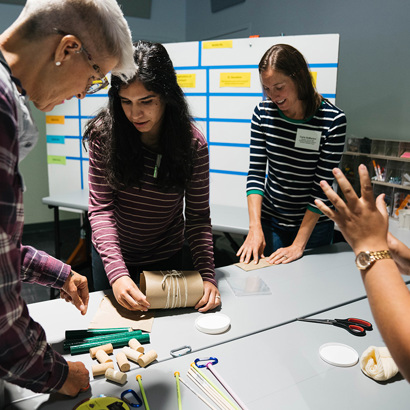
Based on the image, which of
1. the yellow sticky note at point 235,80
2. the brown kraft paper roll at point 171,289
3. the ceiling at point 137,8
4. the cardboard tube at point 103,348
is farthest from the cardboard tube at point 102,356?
the ceiling at point 137,8

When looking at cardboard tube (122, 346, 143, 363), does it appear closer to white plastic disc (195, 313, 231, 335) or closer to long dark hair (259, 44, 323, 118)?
white plastic disc (195, 313, 231, 335)

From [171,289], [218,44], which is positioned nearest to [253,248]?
[171,289]

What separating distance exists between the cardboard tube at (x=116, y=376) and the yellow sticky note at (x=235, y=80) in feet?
7.59

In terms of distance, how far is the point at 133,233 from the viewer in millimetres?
1423

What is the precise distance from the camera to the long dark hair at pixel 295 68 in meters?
1.64

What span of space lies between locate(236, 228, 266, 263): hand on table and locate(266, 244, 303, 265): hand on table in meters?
0.06

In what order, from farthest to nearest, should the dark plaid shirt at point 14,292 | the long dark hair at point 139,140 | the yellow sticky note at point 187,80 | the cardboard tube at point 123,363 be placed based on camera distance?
1. the yellow sticky note at point 187,80
2. the long dark hair at point 139,140
3. the cardboard tube at point 123,363
4. the dark plaid shirt at point 14,292

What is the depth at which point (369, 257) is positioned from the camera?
70cm

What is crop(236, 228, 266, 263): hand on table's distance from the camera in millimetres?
1643

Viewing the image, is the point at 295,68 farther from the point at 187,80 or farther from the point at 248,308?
the point at 187,80

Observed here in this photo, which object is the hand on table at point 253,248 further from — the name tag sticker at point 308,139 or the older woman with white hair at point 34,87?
the older woman with white hair at point 34,87

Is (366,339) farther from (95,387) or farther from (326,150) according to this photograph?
(326,150)

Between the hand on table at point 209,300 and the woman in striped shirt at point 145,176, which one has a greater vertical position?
the woman in striped shirt at point 145,176

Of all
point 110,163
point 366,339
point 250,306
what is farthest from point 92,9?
point 366,339
